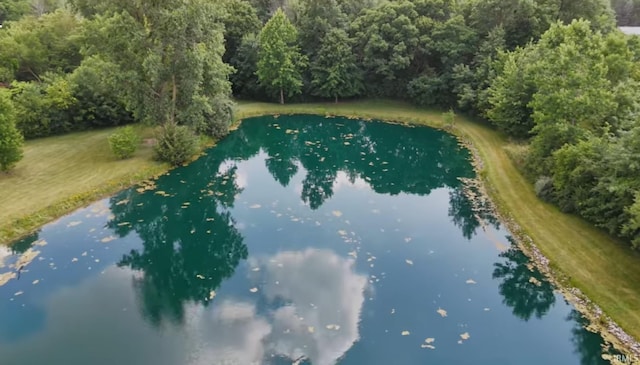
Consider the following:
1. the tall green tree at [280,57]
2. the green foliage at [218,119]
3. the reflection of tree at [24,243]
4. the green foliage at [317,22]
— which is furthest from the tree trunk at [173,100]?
the green foliage at [317,22]

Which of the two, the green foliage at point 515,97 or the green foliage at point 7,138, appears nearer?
the green foliage at point 7,138

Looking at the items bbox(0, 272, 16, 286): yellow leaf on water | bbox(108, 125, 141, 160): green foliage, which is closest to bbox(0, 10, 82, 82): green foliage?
bbox(108, 125, 141, 160): green foliage

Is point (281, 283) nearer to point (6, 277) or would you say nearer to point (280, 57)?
point (6, 277)

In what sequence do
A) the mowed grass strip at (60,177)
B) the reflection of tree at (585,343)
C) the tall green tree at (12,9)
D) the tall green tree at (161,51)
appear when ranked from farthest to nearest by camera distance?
1. the tall green tree at (12,9)
2. the tall green tree at (161,51)
3. the mowed grass strip at (60,177)
4. the reflection of tree at (585,343)

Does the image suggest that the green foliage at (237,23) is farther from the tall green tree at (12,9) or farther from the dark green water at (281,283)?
the tall green tree at (12,9)

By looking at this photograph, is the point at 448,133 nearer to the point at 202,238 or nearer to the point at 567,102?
the point at 567,102

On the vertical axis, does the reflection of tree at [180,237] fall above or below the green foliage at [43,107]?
below

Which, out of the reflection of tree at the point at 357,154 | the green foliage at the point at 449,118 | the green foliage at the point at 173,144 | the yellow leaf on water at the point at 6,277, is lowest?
the reflection of tree at the point at 357,154

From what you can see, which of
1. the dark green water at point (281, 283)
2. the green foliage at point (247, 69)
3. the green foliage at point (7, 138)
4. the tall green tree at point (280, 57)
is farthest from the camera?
the green foliage at point (247, 69)
